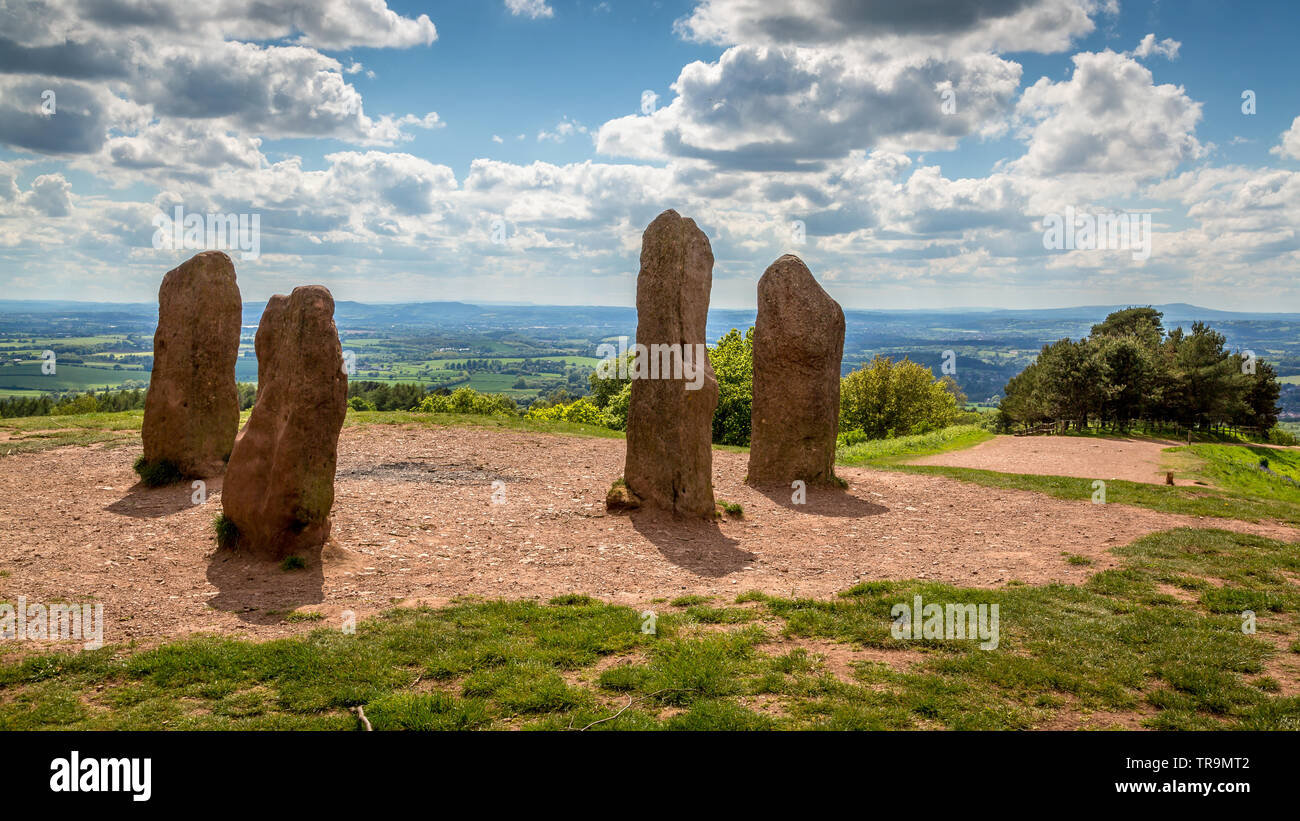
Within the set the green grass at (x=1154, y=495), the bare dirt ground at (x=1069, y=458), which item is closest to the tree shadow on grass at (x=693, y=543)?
the green grass at (x=1154, y=495)

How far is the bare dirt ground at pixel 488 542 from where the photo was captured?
10117mm

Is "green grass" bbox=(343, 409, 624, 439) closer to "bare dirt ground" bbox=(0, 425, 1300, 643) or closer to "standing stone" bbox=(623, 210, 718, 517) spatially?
"bare dirt ground" bbox=(0, 425, 1300, 643)

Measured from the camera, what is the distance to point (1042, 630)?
8867 mm

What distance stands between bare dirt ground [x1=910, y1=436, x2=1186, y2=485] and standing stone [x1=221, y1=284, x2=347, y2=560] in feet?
68.3

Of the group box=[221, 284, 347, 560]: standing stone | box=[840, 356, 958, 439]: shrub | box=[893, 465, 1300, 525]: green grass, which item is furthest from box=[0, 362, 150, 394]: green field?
box=[893, 465, 1300, 525]: green grass

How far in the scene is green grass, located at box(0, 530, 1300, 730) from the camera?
659 centimetres

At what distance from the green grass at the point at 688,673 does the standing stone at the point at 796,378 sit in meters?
8.90

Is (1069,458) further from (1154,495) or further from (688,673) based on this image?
(688,673)

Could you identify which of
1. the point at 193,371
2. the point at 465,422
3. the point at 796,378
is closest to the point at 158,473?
the point at 193,371

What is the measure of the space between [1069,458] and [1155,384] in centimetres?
2204

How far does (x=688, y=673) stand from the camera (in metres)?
7.48

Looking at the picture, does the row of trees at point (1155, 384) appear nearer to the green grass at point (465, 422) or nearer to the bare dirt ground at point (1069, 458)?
the bare dirt ground at point (1069, 458)

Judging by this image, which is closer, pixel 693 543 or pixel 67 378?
pixel 693 543

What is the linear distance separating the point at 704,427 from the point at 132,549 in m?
10.1
